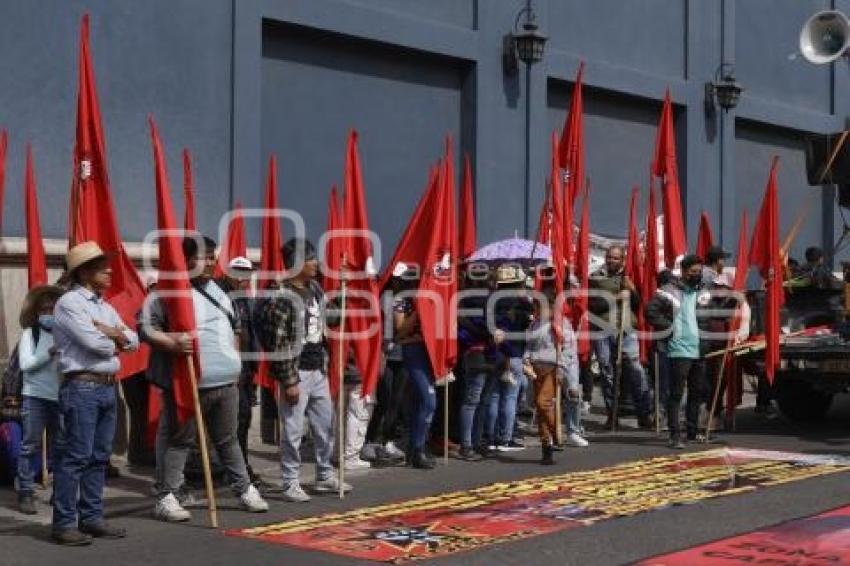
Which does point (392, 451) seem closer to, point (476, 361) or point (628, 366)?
point (476, 361)

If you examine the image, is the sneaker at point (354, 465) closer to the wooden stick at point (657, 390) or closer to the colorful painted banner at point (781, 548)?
the wooden stick at point (657, 390)

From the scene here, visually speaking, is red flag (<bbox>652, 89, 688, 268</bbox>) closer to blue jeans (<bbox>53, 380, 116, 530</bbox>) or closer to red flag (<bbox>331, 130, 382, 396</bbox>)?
red flag (<bbox>331, 130, 382, 396</bbox>)

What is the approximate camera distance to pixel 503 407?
11.3 meters

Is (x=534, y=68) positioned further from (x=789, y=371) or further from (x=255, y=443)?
(x=255, y=443)

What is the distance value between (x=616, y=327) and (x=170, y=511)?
20.9ft

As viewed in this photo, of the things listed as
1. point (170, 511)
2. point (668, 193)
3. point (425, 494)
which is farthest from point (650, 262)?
point (170, 511)

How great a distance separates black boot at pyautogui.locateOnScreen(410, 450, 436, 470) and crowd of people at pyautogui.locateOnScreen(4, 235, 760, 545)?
0.02 m

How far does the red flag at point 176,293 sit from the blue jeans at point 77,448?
53 cm

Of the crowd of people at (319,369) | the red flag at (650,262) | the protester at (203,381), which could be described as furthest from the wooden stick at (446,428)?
the red flag at (650,262)

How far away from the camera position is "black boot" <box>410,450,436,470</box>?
10258 mm

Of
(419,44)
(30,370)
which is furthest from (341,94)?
(30,370)

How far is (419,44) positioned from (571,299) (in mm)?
3876

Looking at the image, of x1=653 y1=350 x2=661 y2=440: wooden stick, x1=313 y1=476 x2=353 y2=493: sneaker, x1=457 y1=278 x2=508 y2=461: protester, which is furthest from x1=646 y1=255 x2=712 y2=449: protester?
x1=313 y1=476 x2=353 y2=493: sneaker

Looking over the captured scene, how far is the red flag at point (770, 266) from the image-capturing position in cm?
1227
